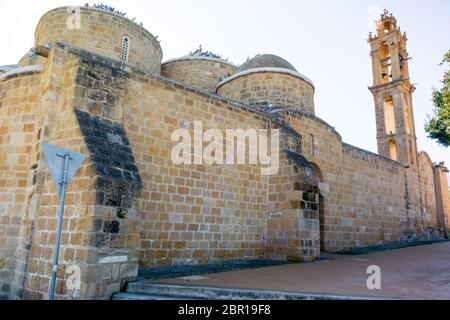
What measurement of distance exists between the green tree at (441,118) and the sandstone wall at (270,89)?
4.54 metres

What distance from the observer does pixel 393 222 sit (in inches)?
683

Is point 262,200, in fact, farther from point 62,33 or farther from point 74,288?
point 62,33

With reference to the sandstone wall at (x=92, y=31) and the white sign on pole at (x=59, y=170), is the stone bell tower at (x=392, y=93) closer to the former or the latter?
the sandstone wall at (x=92, y=31)

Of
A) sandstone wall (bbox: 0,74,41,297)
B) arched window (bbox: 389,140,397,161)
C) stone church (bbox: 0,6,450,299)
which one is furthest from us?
arched window (bbox: 389,140,397,161)

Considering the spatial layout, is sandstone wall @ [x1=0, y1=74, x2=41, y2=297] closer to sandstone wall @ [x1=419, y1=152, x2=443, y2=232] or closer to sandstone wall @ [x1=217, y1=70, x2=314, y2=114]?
sandstone wall @ [x1=217, y1=70, x2=314, y2=114]

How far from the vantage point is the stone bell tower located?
20.6 metres

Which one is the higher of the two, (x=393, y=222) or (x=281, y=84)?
(x=281, y=84)

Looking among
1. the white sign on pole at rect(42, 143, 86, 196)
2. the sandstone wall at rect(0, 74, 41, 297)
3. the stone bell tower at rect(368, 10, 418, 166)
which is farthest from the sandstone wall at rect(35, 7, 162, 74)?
the stone bell tower at rect(368, 10, 418, 166)

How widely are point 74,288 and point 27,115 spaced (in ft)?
12.8

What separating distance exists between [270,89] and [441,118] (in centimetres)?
626

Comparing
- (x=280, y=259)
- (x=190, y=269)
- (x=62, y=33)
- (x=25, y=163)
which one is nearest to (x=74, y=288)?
(x=190, y=269)

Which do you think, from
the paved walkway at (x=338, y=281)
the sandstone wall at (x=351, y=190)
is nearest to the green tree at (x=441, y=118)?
the sandstone wall at (x=351, y=190)

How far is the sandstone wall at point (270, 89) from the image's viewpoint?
11906 millimetres

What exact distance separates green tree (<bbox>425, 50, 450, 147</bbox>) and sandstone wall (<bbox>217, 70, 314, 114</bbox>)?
14.9 feet
